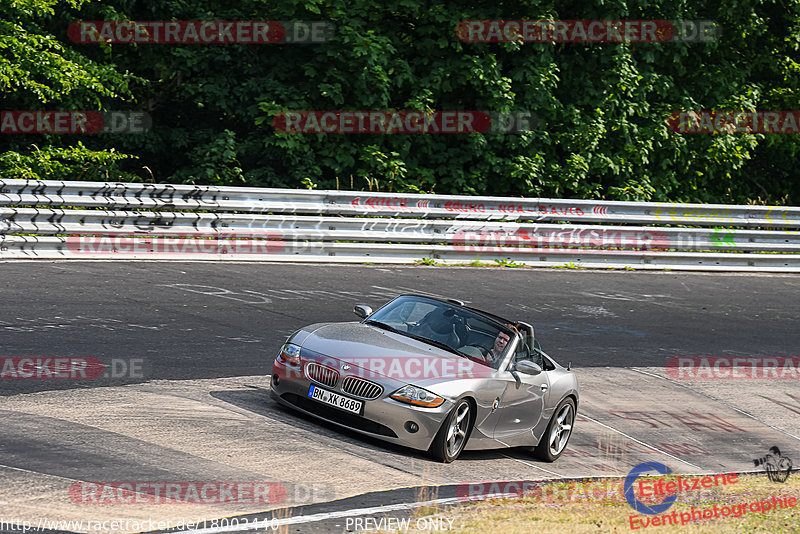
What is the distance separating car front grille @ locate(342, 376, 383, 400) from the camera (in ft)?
29.9

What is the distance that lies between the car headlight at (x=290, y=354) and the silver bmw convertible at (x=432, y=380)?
0.5 inches

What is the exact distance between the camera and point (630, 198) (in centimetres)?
2469

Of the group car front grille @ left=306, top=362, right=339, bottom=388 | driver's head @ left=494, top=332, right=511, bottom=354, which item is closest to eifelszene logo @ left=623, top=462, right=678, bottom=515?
driver's head @ left=494, top=332, right=511, bottom=354

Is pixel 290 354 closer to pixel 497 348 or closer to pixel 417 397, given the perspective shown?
pixel 417 397

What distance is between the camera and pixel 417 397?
29.5 feet

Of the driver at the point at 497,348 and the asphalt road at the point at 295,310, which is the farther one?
the asphalt road at the point at 295,310

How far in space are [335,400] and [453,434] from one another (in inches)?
43.0

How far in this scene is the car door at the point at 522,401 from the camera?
9867 mm

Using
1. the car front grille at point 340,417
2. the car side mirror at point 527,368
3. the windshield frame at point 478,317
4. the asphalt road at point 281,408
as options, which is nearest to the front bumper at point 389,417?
the car front grille at point 340,417

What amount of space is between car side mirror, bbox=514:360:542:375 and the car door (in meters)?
0.15

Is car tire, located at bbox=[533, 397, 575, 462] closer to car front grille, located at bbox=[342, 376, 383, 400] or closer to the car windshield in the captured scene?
the car windshield

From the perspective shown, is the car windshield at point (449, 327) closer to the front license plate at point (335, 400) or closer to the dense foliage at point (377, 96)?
the front license plate at point (335, 400)

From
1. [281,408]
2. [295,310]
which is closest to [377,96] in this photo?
[295,310]

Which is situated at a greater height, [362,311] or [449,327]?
[362,311]
